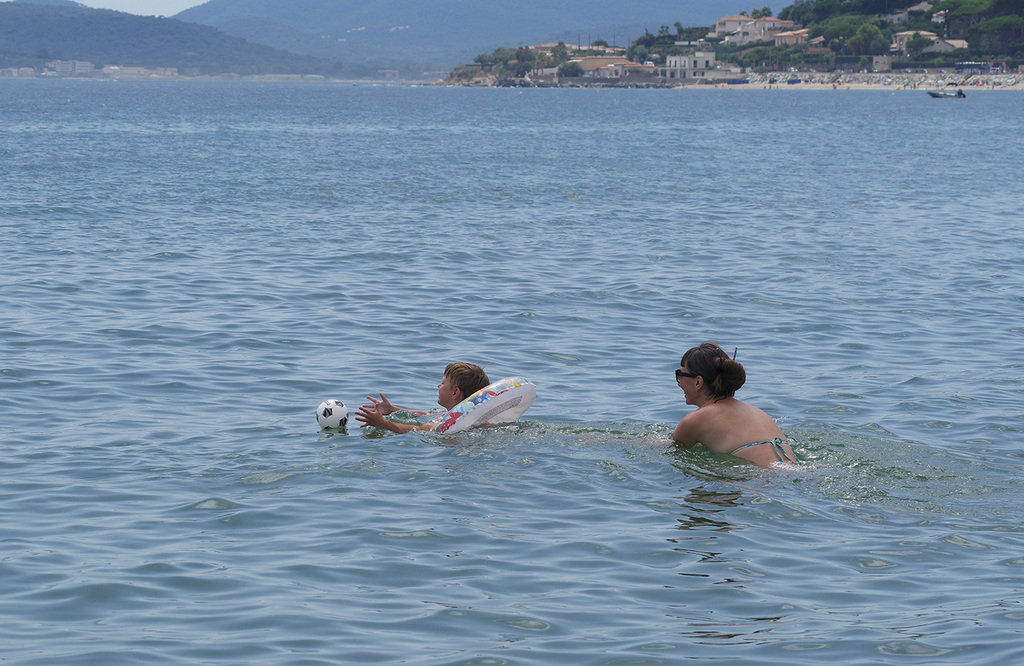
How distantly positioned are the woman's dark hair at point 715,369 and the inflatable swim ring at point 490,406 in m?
1.83

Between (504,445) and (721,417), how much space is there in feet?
7.31

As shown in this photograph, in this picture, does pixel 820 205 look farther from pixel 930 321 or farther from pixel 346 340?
pixel 346 340

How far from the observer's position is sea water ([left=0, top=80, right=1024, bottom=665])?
7.28 meters

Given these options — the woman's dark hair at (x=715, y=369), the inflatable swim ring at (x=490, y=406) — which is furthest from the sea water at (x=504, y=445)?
the woman's dark hair at (x=715, y=369)

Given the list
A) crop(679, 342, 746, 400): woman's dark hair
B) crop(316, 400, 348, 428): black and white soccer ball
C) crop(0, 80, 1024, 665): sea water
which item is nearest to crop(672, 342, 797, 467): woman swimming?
crop(679, 342, 746, 400): woman's dark hair

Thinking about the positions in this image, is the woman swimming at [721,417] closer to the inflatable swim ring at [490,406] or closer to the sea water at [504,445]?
the sea water at [504,445]

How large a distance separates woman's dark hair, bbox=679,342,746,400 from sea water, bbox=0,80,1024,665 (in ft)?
2.26

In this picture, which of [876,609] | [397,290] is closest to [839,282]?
[397,290]

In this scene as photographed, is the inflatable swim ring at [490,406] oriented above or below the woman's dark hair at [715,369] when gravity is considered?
below

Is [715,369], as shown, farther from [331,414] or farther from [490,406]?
[331,414]

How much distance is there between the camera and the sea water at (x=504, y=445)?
23.9ft

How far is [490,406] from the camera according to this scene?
36.7ft

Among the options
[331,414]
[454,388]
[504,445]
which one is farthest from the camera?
[454,388]

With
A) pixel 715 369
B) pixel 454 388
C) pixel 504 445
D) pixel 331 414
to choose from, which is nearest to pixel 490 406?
pixel 504 445
